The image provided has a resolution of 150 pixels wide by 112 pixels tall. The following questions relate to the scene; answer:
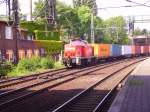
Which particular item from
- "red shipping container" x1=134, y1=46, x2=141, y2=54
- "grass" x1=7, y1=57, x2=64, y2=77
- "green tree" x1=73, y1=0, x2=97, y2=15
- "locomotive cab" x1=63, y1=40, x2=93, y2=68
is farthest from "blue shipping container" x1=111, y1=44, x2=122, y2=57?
"green tree" x1=73, y1=0, x2=97, y2=15

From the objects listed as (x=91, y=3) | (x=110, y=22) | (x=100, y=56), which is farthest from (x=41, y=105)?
(x=110, y=22)

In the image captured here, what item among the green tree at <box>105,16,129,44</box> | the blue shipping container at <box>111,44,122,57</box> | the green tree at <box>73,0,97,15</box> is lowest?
the blue shipping container at <box>111,44,122,57</box>

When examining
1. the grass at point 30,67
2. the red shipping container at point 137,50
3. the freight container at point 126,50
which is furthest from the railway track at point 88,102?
the red shipping container at point 137,50

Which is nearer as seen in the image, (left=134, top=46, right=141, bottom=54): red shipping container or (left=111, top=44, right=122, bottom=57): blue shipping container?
(left=111, top=44, right=122, bottom=57): blue shipping container

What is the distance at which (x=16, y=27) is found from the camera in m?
45.2

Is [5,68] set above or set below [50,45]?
below

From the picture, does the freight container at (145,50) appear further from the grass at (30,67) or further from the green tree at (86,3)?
the grass at (30,67)

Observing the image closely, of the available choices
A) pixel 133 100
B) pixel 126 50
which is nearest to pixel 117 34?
pixel 126 50

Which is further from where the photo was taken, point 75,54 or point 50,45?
point 50,45

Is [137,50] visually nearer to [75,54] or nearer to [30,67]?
[75,54]

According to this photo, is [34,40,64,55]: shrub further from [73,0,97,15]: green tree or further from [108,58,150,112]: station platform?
[73,0,97,15]: green tree

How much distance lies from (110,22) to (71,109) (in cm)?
12496

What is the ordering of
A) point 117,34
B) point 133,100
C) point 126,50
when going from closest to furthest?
point 133,100
point 126,50
point 117,34

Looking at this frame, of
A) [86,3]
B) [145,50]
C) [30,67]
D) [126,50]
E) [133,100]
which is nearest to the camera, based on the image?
[133,100]
